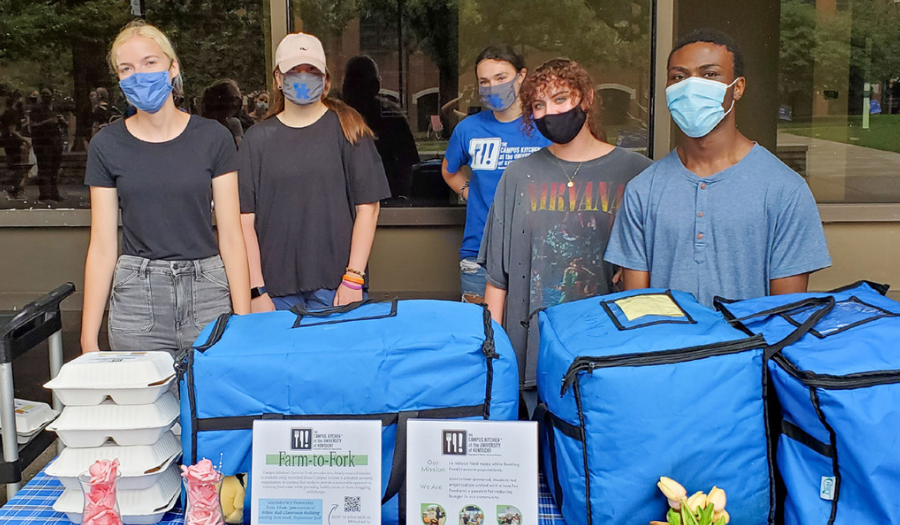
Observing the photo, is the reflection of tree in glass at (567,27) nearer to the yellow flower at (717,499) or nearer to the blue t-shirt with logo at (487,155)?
the blue t-shirt with logo at (487,155)

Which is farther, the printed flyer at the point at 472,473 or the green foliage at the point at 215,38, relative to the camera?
the green foliage at the point at 215,38

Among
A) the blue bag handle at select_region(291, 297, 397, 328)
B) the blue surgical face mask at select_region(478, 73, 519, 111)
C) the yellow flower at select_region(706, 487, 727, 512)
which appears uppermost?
the blue surgical face mask at select_region(478, 73, 519, 111)

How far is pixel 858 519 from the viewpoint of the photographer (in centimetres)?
127

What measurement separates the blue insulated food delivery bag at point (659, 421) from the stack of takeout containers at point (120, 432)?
78cm

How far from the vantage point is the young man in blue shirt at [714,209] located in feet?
6.02

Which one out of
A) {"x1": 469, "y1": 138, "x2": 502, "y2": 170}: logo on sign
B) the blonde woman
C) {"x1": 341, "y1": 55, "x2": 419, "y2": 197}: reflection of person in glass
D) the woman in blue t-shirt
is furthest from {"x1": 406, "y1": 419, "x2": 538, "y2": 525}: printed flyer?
{"x1": 341, "y1": 55, "x2": 419, "y2": 197}: reflection of person in glass

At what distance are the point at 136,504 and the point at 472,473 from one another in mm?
663

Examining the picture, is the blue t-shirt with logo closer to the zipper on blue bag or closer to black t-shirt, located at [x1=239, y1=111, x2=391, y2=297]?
black t-shirt, located at [x1=239, y1=111, x2=391, y2=297]

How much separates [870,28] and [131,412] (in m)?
5.66

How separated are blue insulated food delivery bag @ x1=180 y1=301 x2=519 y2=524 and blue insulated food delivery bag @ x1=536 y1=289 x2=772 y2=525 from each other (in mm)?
172

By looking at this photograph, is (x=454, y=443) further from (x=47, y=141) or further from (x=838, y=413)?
(x=47, y=141)

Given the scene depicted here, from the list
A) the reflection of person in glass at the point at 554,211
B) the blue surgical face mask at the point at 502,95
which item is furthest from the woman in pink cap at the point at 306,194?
the blue surgical face mask at the point at 502,95

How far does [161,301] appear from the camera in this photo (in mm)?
2209

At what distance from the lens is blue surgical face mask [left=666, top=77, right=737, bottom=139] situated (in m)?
1.90
